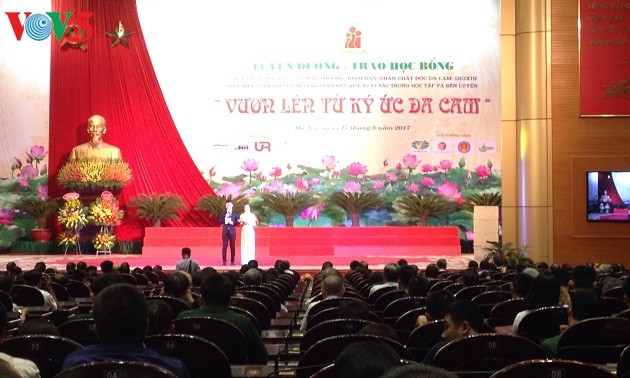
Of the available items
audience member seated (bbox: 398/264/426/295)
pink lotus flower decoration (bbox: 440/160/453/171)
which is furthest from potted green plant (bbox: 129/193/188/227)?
audience member seated (bbox: 398/264/426/295)

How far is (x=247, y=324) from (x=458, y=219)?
15534mm

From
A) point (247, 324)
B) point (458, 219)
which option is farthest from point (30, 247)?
point (247, 324)

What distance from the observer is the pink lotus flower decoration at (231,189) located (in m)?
19.7

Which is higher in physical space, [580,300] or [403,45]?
[403,45]

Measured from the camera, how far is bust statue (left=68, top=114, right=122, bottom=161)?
19141mm

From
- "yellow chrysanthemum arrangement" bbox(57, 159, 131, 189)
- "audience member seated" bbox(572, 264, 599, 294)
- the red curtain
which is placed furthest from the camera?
the red curtain

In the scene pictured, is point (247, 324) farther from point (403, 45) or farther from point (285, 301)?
point (403, 45)

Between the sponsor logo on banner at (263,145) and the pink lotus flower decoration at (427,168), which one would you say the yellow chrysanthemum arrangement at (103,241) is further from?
the pink lotus flower decoration at (427,168)

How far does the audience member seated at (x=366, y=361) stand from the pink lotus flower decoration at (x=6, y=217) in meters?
18.8

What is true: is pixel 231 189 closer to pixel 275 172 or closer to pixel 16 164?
pixel 275 172

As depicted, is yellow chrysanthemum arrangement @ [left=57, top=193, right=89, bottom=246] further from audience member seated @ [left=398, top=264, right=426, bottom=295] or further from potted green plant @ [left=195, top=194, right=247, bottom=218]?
audience member seated @ [left=398, top=264, right=426, bottom=295]

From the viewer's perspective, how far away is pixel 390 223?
19562 millimetres

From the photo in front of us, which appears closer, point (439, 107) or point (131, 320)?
point (131, 320)

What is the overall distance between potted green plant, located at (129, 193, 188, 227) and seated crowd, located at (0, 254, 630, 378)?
1115 centimetres
